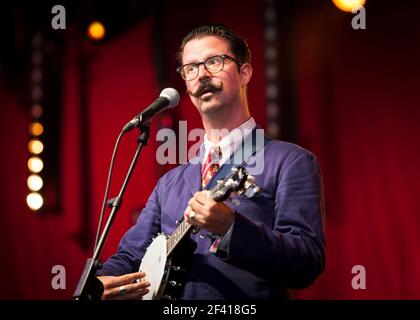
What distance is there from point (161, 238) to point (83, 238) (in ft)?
7.93

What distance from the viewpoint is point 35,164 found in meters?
4.75

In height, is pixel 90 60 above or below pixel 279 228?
above

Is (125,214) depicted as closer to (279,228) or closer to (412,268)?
(412,268)

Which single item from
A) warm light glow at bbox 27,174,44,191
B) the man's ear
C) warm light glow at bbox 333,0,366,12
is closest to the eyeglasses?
the man's ear

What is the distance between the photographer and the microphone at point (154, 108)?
2242 millimetres

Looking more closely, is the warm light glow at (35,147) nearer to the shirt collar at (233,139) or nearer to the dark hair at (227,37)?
the dark hair at (227,37)

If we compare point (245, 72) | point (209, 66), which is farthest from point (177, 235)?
point (245, 72)

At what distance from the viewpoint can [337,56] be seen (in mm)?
4344

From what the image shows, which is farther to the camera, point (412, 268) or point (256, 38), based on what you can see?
point (256, 38)

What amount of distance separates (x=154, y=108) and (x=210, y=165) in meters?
0.43

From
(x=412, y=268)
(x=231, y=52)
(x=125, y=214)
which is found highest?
(x=231, y=52)

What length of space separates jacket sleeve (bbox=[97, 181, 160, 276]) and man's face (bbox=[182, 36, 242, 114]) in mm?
524

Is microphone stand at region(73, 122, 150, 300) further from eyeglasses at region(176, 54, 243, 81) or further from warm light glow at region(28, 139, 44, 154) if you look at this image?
warm light glow at region(28, 139, 44, 154)
